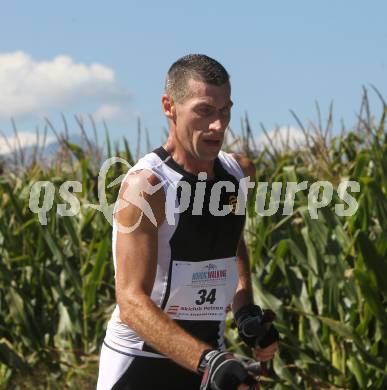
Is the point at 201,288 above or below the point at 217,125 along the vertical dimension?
below

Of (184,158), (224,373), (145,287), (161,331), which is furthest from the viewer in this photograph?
(184,158)

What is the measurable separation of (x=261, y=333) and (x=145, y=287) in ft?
2.25

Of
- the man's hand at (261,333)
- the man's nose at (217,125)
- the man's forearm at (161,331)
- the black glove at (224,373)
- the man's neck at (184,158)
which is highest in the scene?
the man's nose at (217,125)

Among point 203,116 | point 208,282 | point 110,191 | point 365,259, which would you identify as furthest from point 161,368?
point 110,191

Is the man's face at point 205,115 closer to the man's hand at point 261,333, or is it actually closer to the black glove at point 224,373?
the man's hand at point 261,333

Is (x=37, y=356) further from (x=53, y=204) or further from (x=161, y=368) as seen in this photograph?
(x=161, y=368)

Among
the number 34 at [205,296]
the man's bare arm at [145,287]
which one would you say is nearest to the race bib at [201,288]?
the number 34 at [205,296]

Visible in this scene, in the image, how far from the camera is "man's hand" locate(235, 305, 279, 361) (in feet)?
13.4

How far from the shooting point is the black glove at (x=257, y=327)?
13.5ft

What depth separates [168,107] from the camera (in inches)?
158

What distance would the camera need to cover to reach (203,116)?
3.85 meters

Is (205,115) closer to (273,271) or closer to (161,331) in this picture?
(161,331)

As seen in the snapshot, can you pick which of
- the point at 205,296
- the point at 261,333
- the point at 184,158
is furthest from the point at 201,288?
the point at 184,158

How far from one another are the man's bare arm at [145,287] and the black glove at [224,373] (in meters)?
0.07
